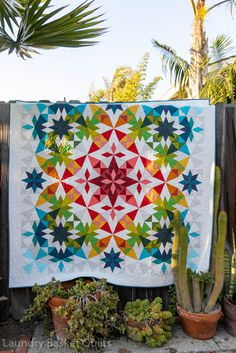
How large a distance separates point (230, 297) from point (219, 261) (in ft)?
1.34

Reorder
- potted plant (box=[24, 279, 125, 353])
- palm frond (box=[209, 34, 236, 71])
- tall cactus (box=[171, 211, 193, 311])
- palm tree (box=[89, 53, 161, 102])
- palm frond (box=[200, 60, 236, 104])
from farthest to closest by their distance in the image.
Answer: palm tree (box=[89, 53, 161, 102])
palm frond (box=[209, 34, 236, 71])
palm frond (box=[200, 60, 236, 104])
tall cactus (box=[171, 211, 193, 311])
potted plant (box=[24, 279, 125, 353])

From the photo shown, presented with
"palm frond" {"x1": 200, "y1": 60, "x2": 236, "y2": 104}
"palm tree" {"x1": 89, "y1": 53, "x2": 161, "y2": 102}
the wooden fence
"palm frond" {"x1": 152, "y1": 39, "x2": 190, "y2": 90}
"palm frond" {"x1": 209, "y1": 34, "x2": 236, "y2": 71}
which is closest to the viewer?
the wooden fence

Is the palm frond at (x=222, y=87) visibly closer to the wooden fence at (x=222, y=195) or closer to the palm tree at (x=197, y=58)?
the palm tree at (x=197, y=58)

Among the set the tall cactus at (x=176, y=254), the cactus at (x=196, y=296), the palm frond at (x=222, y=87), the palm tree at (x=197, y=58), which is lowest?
the cactus at (x=196, y=296)

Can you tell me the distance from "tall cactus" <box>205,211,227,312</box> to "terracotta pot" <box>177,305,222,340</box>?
0.09 metres

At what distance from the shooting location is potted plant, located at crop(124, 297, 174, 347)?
2527mm

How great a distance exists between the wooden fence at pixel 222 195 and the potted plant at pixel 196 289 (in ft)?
1.04

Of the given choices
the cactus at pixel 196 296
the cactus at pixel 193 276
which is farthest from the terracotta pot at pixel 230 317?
the cactus at pixel 196 296

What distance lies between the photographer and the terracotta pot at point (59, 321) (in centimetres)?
257

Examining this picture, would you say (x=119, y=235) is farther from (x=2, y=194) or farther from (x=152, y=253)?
(x=2, y=194)

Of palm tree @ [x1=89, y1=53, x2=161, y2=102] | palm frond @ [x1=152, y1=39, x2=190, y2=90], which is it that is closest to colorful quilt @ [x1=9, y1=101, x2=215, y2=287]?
palm frond @ [x1=152, y1=39, x2=190, y2=90]

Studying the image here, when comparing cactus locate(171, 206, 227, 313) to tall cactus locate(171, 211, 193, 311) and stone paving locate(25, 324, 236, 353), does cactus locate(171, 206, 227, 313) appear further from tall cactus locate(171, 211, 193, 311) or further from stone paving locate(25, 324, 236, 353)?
stone paving locate(25, 324, 236, 353)

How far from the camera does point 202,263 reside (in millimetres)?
2895

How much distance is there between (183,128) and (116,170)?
27.6 inches
